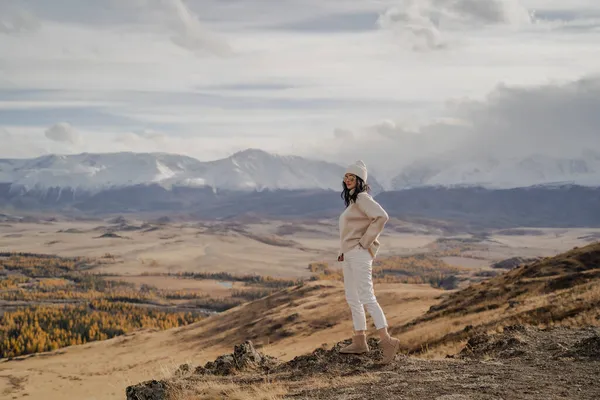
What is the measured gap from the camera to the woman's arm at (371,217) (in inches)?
500

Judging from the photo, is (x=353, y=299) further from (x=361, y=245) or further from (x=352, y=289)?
(x=361, y=245)

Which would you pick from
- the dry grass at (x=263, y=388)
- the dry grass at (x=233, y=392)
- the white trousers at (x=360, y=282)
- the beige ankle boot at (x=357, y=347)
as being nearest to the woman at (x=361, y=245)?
the white trousers at (x=360, y=282)

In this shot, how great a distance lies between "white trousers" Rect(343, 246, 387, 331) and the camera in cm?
1286

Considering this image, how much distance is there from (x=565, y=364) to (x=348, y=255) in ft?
16.6

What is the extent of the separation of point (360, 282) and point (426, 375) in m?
2.38

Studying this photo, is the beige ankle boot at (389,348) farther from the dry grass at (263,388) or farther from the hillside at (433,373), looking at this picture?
the dry grass at (263,388)

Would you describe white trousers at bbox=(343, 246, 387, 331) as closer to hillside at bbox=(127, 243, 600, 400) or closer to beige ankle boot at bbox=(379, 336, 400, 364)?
beige ankle boot at bbox=(379, 336, 400, 364)

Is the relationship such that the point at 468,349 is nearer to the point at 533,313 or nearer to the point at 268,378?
the point at 268,378

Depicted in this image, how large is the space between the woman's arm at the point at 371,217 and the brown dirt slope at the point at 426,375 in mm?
2858

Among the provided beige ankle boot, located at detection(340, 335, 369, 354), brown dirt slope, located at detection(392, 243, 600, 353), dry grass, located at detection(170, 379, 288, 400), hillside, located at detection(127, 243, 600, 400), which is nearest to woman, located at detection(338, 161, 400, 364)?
beige ankle boot, located at detection(340, 335, 369, 354)

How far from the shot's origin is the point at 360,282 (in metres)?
12.9

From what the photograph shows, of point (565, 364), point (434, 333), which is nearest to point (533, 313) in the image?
point (434, 333)

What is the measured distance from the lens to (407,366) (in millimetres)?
13000

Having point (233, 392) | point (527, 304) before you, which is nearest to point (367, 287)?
point (233, 392)
